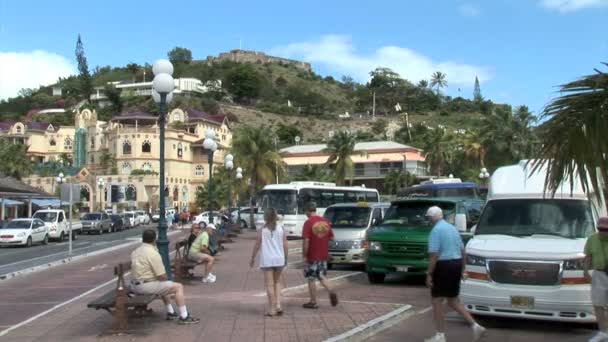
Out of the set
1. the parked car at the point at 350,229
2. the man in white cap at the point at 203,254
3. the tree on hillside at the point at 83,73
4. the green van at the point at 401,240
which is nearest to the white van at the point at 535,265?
the green van at the point at 401,240

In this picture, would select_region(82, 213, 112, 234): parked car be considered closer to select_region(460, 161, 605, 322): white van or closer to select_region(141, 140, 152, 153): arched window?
select_region(141, 140, 152, 153): arched window

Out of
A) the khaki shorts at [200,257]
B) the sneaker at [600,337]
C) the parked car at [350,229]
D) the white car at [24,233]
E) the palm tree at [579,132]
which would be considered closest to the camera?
the palm tree at [579,132]

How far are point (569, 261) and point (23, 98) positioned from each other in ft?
644

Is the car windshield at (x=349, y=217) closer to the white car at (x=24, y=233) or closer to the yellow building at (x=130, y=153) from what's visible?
the white car at (x=24, y=233)

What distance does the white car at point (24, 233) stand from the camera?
112ft

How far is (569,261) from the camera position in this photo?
31.0 feet

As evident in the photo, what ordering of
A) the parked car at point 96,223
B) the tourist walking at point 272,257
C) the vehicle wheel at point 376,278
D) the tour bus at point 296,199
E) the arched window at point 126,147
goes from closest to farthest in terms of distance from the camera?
the tourist walking at point 272,257 → the vehicle wheel at point 376,278 → the tour bus at point 296,199 → the parked car at point 96,223 → the arched window at point 126,147

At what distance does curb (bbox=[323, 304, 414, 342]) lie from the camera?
9.00m

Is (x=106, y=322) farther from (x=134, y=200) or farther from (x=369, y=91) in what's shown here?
(x=369, y=91)

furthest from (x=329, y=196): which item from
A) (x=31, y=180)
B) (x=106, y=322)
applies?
(x=31, y=180)

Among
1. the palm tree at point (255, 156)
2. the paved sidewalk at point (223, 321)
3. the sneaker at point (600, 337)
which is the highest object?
the palm tree at point (255, 156)

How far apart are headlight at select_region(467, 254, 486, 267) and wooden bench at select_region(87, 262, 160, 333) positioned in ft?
15.1

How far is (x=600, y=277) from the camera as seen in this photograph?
8.55 m

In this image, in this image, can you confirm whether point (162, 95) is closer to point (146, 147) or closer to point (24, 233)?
point (24, 233)
